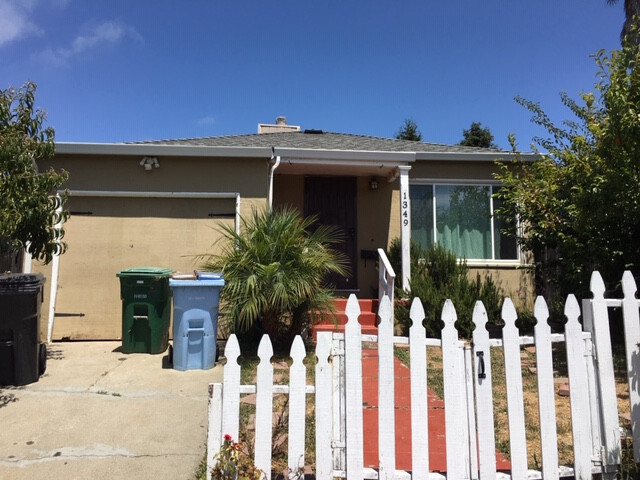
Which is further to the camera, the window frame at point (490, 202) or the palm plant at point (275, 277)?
the window frame at point (490, 202)

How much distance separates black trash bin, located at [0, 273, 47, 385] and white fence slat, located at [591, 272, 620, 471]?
5180mm

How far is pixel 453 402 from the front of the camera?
2559 mm

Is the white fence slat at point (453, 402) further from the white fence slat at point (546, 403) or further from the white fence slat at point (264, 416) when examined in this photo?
the white fence slat at point (264, 416)

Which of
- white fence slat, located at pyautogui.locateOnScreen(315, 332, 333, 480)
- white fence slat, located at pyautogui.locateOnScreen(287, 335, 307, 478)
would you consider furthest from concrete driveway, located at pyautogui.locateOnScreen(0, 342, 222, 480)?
white fence slat, located at pyautogui.locateOnScreen(315, 332, 333, 480)

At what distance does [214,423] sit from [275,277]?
137 inches

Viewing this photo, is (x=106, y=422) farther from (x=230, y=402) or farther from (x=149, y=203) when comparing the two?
(x=149, y=203)

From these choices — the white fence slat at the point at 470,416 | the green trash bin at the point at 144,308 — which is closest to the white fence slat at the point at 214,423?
the white fence slat at the point at 470,416

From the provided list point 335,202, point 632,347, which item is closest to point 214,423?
point 632,347

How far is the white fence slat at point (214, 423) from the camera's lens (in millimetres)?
2484

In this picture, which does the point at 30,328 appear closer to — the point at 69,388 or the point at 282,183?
the point at 69,388

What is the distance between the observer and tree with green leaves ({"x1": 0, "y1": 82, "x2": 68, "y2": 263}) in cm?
453

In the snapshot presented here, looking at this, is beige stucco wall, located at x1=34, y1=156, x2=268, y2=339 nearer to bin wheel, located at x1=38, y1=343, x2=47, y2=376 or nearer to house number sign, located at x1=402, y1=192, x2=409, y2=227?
bin wheel, located at x1=38, y1=343, x2=47, y2=376

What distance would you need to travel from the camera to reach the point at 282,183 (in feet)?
30.0

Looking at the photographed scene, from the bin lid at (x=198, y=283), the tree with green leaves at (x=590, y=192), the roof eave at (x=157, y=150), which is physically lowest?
the bin lid at (x=198, y=283)
